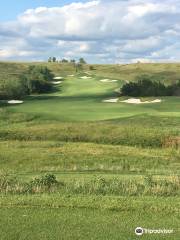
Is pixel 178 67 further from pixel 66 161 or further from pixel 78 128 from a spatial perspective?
pixel 66 161

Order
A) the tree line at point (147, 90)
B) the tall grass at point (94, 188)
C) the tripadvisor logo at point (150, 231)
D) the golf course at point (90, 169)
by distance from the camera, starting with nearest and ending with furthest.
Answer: the tripadvisor logo at point (150, 231) < the golf course at point (90, 169) < the tall grass at point (94, 188) < the tree line at point (147, 90)

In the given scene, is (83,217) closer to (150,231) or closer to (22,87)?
(150,231)

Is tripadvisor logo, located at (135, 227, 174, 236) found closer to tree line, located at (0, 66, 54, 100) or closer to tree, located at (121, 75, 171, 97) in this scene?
tree, located at (121, 75, 171, 97)

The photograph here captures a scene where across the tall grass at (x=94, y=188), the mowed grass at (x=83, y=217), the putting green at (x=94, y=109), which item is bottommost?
the putting green at (x=94, y=109)

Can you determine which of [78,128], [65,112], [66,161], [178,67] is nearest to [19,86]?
[65,112]

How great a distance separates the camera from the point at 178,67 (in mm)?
124500

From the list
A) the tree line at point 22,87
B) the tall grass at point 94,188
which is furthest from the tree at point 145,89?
the tall grass at point 94,188

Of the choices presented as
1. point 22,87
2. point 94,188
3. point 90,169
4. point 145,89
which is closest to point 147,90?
point 145,89

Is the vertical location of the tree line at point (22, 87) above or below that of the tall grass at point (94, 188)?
below

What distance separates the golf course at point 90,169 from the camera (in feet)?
35.4

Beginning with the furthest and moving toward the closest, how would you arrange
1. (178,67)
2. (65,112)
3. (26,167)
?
1. (178,67)
2. (65,112)
3. (26,167)

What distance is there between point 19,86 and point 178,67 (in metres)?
58.7

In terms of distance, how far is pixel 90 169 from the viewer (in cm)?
2458

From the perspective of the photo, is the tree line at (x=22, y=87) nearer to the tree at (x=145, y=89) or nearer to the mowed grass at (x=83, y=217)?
the tree at (x=145, y=89)
